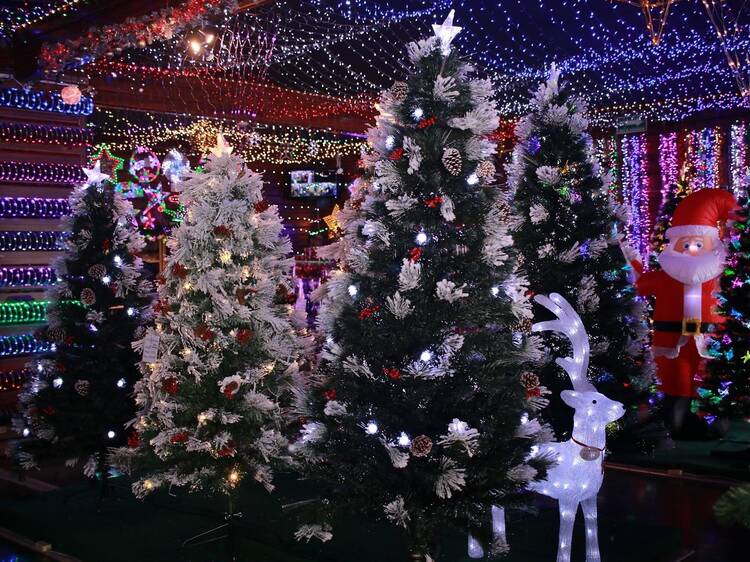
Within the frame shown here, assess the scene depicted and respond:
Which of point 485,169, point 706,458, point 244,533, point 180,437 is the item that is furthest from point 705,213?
point 180,437

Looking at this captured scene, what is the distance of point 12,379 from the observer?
884 cm

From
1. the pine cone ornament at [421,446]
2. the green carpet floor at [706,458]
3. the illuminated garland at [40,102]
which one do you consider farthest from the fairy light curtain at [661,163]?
the pine cone ornament at [421,446]

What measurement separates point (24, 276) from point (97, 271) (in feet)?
9.41

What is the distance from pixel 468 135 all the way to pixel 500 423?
154 centimetres

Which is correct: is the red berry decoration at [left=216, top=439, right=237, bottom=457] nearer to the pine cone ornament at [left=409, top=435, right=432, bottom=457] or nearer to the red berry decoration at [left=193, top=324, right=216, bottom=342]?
the red berry decoration at [left=193, top=324, right=216, bottom=342]

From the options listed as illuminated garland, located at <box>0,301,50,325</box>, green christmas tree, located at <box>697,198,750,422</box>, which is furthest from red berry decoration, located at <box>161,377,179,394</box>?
green christmas tree, located at <box>697,198,750,422</box>

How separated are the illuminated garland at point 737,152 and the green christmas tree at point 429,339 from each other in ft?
30.5

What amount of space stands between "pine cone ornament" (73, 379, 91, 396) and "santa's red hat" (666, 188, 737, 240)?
18.6ft

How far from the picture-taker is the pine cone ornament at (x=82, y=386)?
21.5 ft

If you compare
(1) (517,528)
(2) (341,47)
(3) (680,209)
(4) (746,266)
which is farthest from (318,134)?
(1) (517,528)

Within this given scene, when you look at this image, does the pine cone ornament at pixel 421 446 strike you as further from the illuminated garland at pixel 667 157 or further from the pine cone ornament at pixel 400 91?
the illuminated garland at pixel 667 157

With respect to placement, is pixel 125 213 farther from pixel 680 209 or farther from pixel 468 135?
pixel 680 209

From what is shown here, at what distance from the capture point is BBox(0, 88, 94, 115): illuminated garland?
8.85m

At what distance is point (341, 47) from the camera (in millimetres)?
8914
